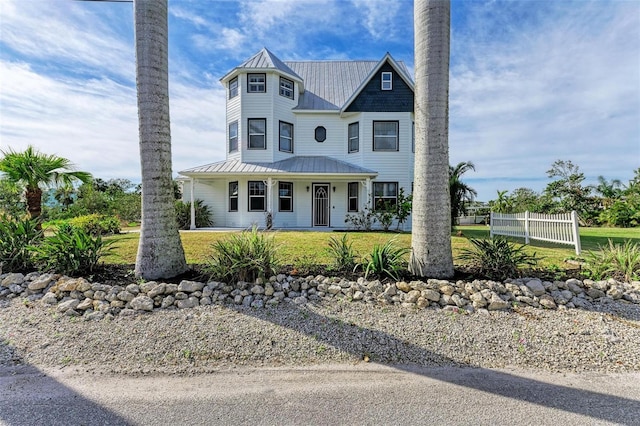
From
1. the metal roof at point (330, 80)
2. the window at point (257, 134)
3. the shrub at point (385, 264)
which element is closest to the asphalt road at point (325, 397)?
the shrub at point (385, 264)

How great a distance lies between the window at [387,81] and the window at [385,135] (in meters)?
1.76

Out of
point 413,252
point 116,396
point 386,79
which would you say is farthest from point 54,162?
point 386,79

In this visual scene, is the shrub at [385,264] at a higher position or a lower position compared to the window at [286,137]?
lower

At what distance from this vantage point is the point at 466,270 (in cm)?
498

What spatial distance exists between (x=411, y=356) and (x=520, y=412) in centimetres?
96

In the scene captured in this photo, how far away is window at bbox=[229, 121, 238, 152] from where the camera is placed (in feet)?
51.3

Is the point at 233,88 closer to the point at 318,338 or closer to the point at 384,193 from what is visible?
the point at 384,193

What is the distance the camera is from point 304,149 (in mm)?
16250

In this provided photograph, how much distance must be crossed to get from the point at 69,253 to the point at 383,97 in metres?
14.2

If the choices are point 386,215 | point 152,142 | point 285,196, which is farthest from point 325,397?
point 285,196

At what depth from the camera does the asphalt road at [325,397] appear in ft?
7.51

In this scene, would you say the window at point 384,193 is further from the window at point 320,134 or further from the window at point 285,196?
the window at point 285,196

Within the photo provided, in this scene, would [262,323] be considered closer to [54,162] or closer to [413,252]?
[413,252]

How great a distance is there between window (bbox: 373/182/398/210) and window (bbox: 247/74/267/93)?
7.27 meters
